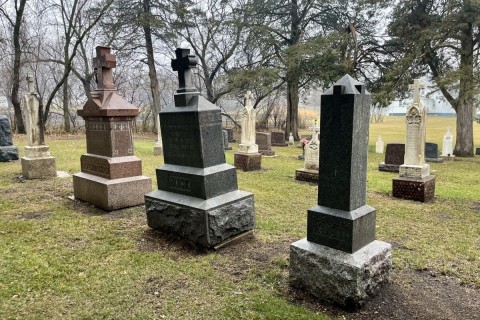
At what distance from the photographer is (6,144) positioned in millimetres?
11133

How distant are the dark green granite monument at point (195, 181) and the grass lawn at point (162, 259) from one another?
25 cm

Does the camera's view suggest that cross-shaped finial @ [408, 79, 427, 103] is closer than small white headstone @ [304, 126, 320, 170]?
Yes

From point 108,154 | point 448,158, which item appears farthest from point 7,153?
point 448,158

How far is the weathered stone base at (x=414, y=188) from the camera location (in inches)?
282

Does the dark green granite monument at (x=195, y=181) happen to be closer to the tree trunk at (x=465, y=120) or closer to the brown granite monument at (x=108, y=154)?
the brown granite monument at (x=108, y=154)

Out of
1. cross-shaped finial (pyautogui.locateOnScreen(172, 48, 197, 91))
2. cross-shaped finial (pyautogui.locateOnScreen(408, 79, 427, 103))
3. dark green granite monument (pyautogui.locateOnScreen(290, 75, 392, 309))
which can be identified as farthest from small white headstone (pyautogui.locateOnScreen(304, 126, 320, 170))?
dark green granite monument (pyautogui.locateOnScreen(290, 75, 392, 309))

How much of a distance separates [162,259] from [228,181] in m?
1.31

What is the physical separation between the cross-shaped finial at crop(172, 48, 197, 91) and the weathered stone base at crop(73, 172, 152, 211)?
7.20 feet

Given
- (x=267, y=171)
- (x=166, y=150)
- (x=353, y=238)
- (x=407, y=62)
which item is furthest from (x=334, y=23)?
(x=353, y=238)

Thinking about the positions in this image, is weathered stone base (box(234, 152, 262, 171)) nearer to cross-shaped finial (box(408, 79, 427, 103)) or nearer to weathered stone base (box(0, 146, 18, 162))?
cross-shaped finial (box(408, 79, 427, 103))

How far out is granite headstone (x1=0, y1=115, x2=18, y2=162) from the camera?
10742 mm

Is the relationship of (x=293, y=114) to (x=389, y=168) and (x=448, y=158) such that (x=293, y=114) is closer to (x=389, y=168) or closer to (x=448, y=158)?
(x=448, y=158)

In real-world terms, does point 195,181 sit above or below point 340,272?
above

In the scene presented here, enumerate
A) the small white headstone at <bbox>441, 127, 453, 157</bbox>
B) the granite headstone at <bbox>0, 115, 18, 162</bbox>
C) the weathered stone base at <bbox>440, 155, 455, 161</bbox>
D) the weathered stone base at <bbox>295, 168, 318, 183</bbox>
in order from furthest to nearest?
1. the small white headstone at <bbox>441, 127, 453, 157</bbox>
2. the weathered stone base at <bbox>440, 155, 455, 161</bbox>
3. the granite headstone at <bbox>0, 115, 18, 162</bbox>
4. the weathered stone base at <bbox>295, 168, 318, 183</bbox>
